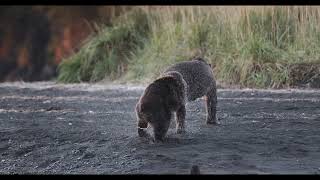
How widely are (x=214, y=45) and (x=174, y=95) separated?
5.57 m

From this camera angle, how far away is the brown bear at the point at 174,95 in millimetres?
6555

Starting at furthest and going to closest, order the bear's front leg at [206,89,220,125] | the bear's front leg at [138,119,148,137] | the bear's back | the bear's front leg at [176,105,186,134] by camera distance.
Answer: the bear's front leg at [206,89,220,125], the bear's back, the bear's front leg at [176,105,186,134], the bear's front leg at [138,119,148,137]

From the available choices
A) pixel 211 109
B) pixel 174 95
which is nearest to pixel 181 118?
pixel 174 95

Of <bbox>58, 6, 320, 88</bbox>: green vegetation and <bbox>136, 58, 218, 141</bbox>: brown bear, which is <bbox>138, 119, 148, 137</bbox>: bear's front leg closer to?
<bbox>136, 58, 218, 141</bbox>: brown bear

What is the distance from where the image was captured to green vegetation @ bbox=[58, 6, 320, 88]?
1116 centimetres

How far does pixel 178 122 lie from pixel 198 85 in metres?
0.76

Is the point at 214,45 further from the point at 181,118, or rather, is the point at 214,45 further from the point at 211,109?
the point at 181,118

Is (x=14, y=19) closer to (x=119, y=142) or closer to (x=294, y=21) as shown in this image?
(x=294, y=21)

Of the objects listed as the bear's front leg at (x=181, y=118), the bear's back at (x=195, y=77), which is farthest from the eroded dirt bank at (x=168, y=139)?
the bear's back at (x=195, y=77)

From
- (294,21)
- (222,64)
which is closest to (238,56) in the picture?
(222,64)

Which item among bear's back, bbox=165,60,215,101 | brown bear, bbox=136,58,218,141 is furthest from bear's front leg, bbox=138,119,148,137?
bear's back, bbox=165,60,215,101

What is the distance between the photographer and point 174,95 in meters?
6.86

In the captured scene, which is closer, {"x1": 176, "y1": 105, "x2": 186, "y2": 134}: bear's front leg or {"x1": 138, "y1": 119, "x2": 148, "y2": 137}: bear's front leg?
{"x1": 138, "y1": 119, "x2": 148, "y2": 137}: bear's front leg

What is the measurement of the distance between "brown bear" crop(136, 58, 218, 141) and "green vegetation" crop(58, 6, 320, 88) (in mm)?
3129
